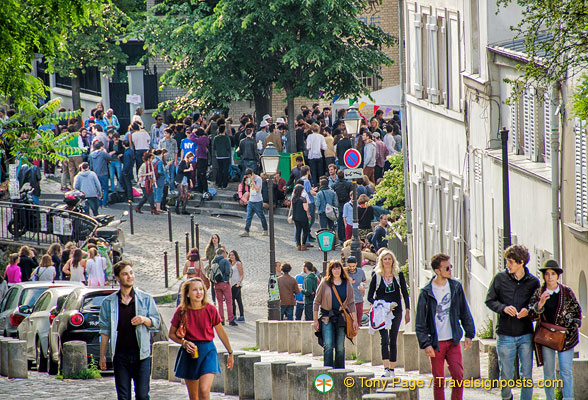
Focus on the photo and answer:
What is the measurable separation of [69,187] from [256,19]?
6.96m

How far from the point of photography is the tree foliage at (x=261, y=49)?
120ft

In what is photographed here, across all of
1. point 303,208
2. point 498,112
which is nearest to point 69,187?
point 303,208

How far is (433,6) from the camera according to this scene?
27.1 metres

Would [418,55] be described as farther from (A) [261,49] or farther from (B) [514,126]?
(A) [261,49]

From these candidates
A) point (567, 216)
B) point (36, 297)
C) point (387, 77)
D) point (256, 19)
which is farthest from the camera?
point (387, 77)

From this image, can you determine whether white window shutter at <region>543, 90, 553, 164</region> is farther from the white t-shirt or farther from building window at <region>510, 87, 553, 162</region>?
the white t-shirt

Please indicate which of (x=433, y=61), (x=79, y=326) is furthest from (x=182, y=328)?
(x=433, y=61)

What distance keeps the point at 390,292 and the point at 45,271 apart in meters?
10.5

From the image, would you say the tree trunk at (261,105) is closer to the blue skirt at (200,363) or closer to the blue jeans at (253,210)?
the blue jeans at (253,210)

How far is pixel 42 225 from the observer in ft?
99.5

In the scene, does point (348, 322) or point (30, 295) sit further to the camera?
point (30, 295)

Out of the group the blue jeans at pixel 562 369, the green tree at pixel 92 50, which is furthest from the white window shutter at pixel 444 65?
the green tree at pixel 92 50

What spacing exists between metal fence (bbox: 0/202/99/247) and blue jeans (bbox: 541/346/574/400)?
17435 millimetres

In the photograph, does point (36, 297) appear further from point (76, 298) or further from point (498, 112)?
point (498, 112)
